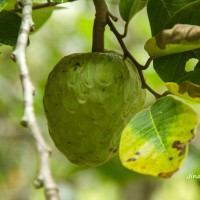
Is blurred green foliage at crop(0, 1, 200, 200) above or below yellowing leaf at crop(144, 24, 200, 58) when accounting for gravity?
below

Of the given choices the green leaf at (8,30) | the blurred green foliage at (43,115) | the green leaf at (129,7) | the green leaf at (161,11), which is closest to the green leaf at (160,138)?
the green leaf at (161,11)

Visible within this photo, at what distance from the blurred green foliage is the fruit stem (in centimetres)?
128

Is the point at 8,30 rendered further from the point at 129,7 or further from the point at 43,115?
the point at 43,115

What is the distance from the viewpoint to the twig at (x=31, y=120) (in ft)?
2.54

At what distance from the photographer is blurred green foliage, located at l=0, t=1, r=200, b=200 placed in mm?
3219

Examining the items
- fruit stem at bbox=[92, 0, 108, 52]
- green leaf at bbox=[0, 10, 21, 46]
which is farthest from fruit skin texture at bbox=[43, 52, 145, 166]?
green leaf at bbox=[0, 10, 21, 46]

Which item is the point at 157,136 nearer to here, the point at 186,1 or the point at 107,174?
the point at 186,1

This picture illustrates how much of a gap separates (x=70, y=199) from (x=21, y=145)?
1.79 ft

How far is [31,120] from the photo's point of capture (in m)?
0.92

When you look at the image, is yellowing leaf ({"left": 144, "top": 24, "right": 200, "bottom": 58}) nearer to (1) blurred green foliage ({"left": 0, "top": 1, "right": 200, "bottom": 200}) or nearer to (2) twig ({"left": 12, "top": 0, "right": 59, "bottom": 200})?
(2) twig ({"left": 12, "top": 0, "right": 59, "bottom": 200})

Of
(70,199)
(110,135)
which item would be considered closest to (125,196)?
(70,199)

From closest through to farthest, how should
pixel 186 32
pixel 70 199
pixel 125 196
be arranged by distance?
pixel 186 32 → pixel 70 199 → pixel 125 196

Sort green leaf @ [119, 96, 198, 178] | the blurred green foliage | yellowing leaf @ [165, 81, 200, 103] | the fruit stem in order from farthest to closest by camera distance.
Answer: the blurred green foliage → the fruit stem → yellowing leaf @ [165, 81, 200, 103] → green leaf @ [119, 96, 198, 178]

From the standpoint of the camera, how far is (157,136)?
1.33 meters
